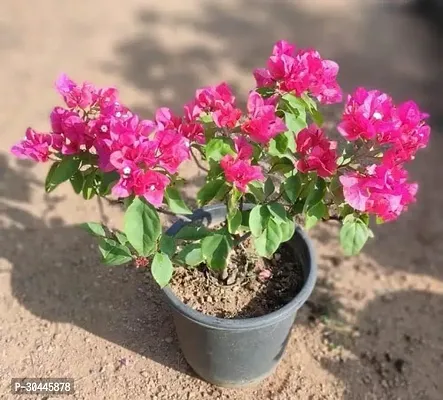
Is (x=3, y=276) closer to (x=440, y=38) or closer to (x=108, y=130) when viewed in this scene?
(x=108, y=130)

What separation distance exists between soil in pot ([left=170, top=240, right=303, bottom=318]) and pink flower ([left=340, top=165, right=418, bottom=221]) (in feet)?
1.91

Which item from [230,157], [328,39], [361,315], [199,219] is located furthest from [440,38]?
[230,157]

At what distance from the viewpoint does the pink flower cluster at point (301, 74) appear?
63.7 inches

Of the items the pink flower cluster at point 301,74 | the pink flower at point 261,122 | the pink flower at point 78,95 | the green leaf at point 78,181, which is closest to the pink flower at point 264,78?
the pink flower cluster at point 301,74

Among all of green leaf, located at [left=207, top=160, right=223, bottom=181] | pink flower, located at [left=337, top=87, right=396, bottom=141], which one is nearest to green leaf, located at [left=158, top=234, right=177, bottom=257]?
green leaf, located at [left=207, top=160, right=223, bottom=181]

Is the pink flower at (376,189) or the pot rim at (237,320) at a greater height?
the pink flower at (376,189)

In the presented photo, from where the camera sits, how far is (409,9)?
441 centimetres

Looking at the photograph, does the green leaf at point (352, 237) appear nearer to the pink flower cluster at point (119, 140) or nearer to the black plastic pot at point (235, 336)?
the black plastic pot at point (235, 336)

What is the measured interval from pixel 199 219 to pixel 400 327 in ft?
3.01

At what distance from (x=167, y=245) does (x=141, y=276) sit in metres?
0.74

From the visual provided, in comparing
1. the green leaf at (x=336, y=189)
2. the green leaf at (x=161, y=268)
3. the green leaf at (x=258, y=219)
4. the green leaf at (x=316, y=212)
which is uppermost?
the green leaf at (x=336, y=189)

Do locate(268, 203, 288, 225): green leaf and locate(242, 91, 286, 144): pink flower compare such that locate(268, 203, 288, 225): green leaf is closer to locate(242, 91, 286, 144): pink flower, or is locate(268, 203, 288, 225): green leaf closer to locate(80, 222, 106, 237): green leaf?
locate(242, 91, 286, 144): pink flower

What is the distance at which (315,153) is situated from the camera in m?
1.54

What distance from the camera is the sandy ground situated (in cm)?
222
